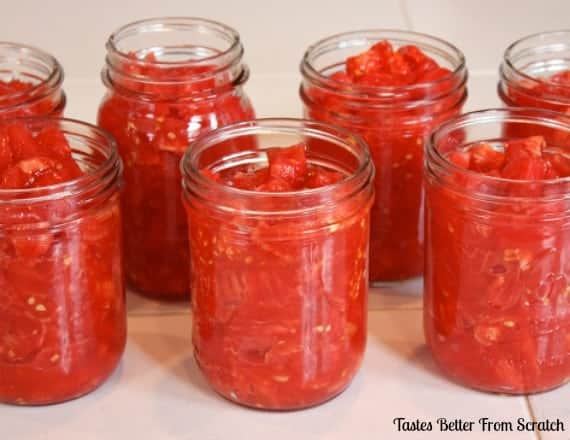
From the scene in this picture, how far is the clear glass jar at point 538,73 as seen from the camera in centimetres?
153

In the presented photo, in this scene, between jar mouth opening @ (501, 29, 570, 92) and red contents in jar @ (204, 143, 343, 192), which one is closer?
red contents in jar @ (204, 143, 343, 192)

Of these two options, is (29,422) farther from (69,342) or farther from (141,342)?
(141,342)

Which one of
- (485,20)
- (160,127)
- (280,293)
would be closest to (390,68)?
(160,127)

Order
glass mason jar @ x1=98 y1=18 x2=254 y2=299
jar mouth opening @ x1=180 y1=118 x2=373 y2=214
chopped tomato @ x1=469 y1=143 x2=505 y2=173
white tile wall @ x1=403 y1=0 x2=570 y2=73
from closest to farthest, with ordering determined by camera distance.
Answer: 1. jar mouth opening @ x1=180 y1=118 x2=373 y2=214
2. chopped tomato @ x1=469 y1=143 x2=505 y2=173
3. glass mason jar @ x1=98 y1=18 x2=254 y2=299
4. white tile wall @ x1=403 y1=0 x2=570 y2=73

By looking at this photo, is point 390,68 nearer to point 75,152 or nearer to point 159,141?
point 159,141

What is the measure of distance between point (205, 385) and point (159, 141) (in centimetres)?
33

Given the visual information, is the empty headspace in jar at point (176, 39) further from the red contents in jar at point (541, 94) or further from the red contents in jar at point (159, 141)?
the red contents in jar at point (541, 94)

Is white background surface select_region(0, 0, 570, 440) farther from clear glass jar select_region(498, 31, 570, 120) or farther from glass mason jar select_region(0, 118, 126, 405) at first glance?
clear glass jar select_region(498, 31, 570, 120)

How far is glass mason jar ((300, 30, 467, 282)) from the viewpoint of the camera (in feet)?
4.91

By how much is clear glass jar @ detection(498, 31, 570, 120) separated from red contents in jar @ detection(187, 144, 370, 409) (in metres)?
0.35

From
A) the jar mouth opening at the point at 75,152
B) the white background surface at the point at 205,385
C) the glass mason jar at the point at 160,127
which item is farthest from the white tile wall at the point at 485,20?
the jar mouth opening at the point at 75,152

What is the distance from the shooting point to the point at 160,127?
4.84 ft

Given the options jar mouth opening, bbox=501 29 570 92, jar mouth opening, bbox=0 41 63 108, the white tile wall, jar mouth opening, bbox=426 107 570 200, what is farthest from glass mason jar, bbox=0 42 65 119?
the white tile wall

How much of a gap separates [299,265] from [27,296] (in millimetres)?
320
